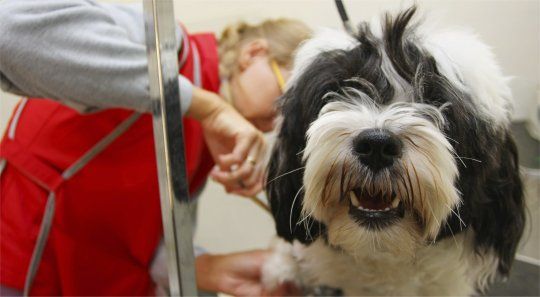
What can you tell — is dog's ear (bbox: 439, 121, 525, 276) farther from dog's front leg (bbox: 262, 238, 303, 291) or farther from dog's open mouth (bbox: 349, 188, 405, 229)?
dog's front leg (bbox: 262, 238, 303, 291)

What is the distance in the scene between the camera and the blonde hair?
3.25 ft

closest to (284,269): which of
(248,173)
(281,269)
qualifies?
(281,269)

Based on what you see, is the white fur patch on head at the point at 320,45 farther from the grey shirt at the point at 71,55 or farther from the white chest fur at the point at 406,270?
the white chest fur at the point at 406,270

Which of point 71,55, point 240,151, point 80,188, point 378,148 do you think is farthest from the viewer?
point 80,188

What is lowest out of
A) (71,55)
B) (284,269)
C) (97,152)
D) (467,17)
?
(284,269)

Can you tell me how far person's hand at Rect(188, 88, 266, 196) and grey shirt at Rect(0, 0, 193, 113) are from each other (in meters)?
0.11

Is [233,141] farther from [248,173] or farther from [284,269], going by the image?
[284,269]

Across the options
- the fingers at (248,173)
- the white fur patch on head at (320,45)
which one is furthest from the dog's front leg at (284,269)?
the white fur patch on head at (320,45)

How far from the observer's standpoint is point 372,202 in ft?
2.48

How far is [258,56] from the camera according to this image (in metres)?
1.27

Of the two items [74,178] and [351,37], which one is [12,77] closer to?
[74,178]

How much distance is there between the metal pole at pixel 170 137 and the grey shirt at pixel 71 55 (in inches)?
6.8

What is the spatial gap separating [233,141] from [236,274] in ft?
0.95

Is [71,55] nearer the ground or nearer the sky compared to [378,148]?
nearer the sky
